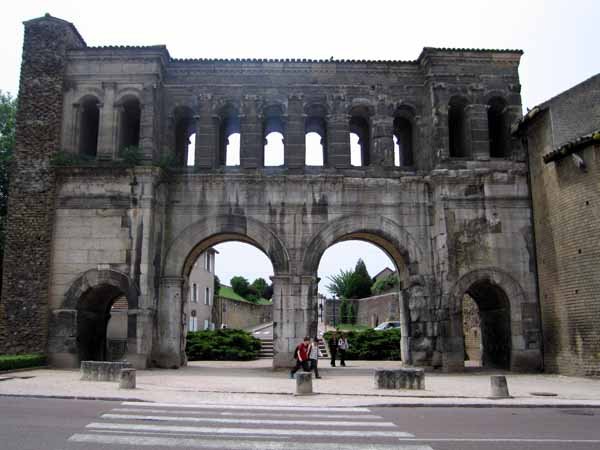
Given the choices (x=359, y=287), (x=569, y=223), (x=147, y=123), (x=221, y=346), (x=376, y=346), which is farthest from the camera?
(x=359, y=287)

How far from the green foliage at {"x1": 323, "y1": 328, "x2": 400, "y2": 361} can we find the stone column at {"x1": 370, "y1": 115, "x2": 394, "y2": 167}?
32.0ft

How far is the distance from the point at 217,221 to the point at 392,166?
6124 mm

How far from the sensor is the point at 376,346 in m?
26.2

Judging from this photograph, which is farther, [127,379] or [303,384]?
[127,379]

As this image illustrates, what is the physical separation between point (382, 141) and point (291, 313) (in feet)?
21.5

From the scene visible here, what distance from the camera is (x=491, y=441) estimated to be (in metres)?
7.58

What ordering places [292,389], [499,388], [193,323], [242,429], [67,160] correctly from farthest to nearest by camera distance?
[193,323] → [67,160] → [292,389] → [499,388] → [242,429]

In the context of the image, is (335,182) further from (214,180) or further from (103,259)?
(103,259)

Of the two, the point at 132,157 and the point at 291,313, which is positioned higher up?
the point at 132,157

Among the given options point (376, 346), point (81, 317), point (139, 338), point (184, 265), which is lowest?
point (376, 346)

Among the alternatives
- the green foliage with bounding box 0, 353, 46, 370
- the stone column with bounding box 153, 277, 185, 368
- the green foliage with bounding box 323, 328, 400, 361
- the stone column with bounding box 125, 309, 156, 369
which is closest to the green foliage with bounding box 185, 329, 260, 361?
the green foliage with bounding box 323, 328, 400, 361

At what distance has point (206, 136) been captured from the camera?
1998 cm

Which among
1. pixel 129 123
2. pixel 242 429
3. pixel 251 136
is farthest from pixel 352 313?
pixel 242 429

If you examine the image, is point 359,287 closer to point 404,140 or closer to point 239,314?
point 239,314
